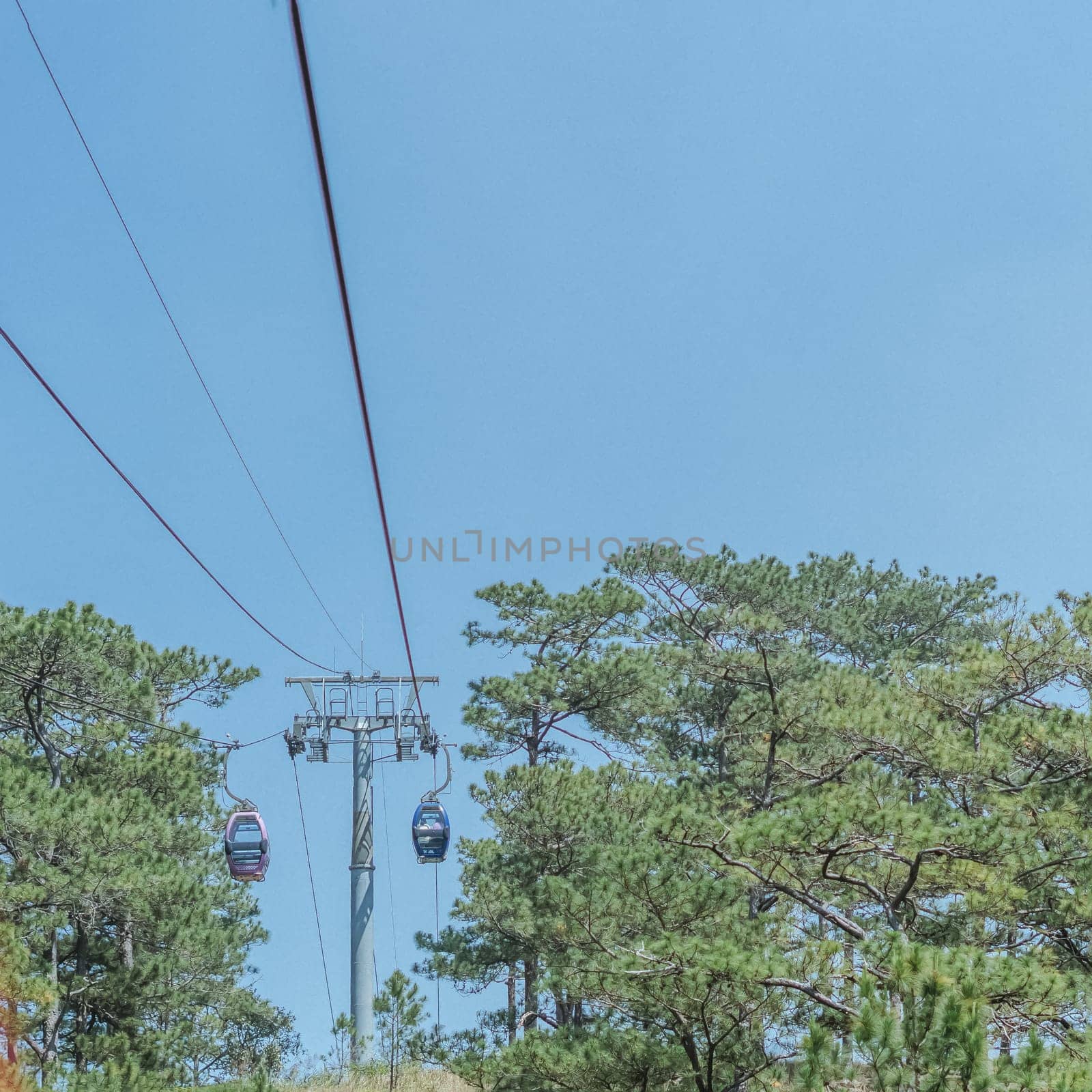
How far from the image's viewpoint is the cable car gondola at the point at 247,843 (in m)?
15.1

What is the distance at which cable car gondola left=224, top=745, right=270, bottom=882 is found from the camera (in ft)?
49.4

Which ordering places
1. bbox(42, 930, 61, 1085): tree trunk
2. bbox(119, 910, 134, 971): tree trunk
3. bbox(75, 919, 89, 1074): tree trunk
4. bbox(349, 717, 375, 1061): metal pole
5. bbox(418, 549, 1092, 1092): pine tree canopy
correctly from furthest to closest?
bbox(349, 717, 375, 1061): metal pole
bbox(119, 910, 134, 971): tree trunk
bbox(75, 919, 89, 1074): tree trunk
bbox(42, 930, 61, 1085): tree trunk
bbox(418, 549, 1092, 1092): pine tree canopy

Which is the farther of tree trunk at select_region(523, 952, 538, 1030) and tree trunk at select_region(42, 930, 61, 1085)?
tree trunk at select_region(523, 952, 538, 1030)

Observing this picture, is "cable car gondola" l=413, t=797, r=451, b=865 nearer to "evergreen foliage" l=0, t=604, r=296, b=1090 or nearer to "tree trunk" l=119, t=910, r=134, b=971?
"evergreen foliage" l=0, t=604, r=296, b=1090

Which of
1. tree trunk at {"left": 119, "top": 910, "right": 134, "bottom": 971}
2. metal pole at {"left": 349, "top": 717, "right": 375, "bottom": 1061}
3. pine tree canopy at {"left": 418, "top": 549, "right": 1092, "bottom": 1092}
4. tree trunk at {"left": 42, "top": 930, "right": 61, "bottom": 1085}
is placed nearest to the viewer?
pine tree canopy at {"left": 418, "top": 549, "right": 1092, "bottom": 1092}

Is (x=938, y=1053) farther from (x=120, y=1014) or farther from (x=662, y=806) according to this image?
(x=120, y=1014)

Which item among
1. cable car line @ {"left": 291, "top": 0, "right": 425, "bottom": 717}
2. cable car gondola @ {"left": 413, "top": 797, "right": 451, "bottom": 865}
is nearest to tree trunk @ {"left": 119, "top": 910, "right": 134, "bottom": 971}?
cable car gondola @ {"left": 413, "top": 797, "right": 451, "bottom": 865}

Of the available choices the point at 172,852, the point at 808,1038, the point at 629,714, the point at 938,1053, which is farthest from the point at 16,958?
the point at 629,714

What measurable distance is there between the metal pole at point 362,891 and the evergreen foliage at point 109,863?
1.73 metres

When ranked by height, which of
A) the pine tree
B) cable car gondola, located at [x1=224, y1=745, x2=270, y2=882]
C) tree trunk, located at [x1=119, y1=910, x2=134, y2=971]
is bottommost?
the pine tree

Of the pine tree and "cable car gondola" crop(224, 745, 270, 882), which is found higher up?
"cable car gondola" crop(224, 745, 270, 882)

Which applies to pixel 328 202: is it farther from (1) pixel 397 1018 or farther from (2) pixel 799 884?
(1) pixel 397 1018

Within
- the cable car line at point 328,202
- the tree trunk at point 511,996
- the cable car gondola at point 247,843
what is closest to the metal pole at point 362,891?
the tree trunk at point 511,996

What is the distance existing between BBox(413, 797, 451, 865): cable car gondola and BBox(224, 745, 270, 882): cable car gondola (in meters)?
2.16
